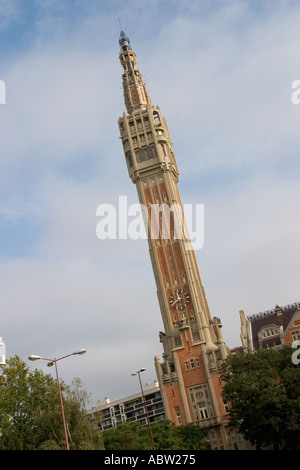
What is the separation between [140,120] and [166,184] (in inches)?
606

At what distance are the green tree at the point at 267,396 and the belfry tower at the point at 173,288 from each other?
18.6 meters

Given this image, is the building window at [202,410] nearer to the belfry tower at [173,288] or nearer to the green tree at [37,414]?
the belfry tower at [173,288]

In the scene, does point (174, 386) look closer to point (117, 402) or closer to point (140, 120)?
point (140, 120)

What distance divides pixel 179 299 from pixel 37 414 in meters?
36.5

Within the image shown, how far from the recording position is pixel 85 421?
49781 mm

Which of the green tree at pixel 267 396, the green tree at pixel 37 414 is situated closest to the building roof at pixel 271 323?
the green tree at pixel 267 396

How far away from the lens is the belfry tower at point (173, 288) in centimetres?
8081

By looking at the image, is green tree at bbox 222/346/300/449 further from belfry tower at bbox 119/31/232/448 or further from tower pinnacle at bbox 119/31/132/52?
tower pinnacle at bbox 119/31/132/52

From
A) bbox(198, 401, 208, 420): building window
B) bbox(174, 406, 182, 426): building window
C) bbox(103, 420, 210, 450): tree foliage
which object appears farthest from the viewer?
bbox(174, 406, 182, 426): building window

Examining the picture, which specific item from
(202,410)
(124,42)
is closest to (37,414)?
(202,410)

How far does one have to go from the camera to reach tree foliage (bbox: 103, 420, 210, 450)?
55.3 meters

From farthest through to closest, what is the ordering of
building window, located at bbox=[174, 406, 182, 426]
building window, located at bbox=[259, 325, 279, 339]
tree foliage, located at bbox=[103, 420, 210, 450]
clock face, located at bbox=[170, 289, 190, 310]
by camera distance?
building window, located at bbox=[259, 325, 279, 339] → clock face, located at bbox=[170, 289, 190, 310] → building window, located at bbox=[174, 406, 182, 426] → tree foliage, located at bbox=[103, 420, 210, 450]

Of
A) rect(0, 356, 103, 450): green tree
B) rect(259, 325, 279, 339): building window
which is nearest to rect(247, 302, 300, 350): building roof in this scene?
rect(259, 325, 279, 339): building window
